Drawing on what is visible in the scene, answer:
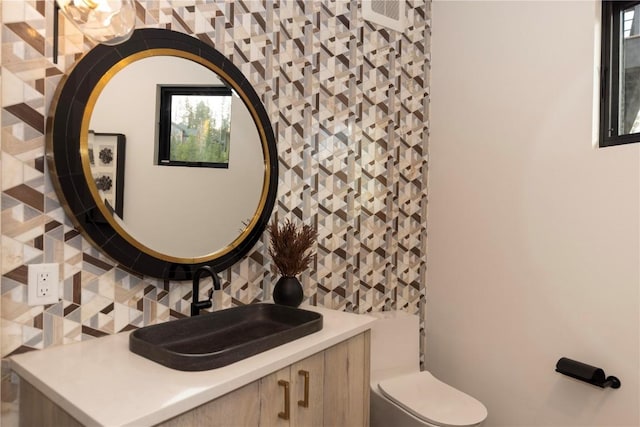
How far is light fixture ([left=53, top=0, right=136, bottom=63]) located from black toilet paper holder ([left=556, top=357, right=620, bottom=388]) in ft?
7.16

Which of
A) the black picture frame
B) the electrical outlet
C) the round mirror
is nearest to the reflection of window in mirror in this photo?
the round mirror

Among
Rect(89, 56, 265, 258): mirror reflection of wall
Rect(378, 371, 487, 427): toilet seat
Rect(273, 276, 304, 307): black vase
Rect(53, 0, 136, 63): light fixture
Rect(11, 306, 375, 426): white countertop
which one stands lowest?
Rect(378, 371, 487, 427): toilet seat

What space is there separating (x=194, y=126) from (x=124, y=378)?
0.94m

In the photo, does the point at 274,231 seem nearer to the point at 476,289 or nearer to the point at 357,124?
the point at 357,124

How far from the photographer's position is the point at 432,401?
7.01ft

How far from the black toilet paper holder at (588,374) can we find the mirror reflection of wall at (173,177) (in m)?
1.55

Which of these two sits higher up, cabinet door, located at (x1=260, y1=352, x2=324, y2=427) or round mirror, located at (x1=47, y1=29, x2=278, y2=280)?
round mirror, located at (x1=47, y1=29, x2=278, y2=280)

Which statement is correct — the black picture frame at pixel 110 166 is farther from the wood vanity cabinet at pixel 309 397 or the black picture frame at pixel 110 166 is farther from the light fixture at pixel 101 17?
the wood vanity cabinet at pixel 309 397

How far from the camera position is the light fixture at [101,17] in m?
1.33

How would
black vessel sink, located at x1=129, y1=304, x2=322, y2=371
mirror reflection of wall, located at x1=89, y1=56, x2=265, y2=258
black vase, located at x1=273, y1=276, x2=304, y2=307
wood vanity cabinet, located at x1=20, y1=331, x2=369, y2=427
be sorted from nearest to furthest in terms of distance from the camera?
wood vanity cabinet, located at x1=20, y1=331, x2=369, y2=427 → black vessel sink, located at x1=129, y1=304, x2=322, y2=371 → mirror reflection of wall, located at x1=89, y1=56, x2=265, y2=258 → black vase, located at x1=273, y1=276, x2=304, y2=307

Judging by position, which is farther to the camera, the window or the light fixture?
the window

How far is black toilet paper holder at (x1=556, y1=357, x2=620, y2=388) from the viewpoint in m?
1.93

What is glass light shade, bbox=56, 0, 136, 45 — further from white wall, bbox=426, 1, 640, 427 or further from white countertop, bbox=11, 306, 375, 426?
white wall, bbox=426, 1, 640, 427

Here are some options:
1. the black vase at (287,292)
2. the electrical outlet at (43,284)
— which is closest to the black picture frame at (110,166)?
the electrical outlet at (43,284)
